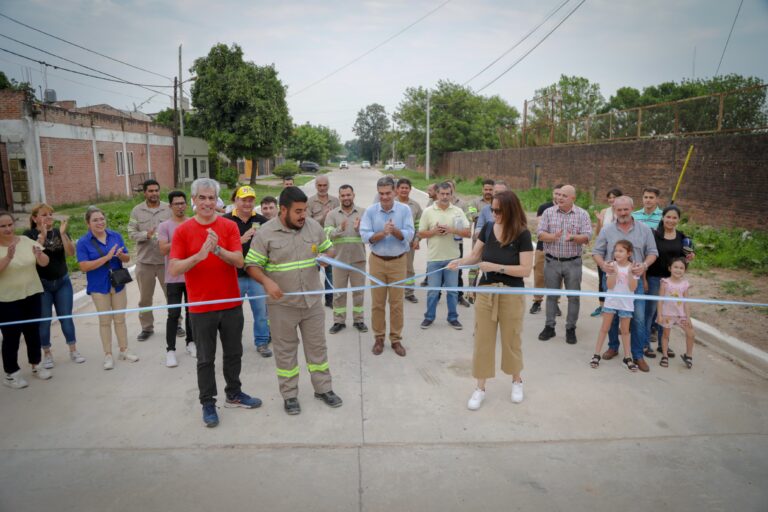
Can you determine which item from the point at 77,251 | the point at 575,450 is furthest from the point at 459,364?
the point at 77,251

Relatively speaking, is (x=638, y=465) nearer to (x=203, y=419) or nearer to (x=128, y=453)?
(x=203, y=419)

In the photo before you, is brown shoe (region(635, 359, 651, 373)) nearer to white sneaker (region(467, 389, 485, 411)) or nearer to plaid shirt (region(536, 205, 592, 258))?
plaid shirt (region(536, 205, 592, 258))

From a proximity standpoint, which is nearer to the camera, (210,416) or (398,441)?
(398,441)

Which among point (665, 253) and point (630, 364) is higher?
point (665, 253)

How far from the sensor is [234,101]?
30.6m

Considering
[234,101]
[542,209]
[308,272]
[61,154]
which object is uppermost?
[234,101]

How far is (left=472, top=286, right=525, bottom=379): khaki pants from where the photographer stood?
462cm

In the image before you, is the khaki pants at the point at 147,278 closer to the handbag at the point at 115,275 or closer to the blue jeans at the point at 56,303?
the handbag at the point at 115,275

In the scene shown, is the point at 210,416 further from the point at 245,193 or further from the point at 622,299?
the point at 622,299

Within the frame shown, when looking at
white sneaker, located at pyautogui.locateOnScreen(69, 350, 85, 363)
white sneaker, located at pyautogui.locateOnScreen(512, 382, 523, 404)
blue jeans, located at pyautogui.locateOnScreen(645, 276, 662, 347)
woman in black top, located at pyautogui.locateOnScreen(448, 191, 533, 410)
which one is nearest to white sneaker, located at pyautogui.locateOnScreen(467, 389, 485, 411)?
woman in black top, located at pyautogui.locateOnScreen(448, 191, 533, 410)

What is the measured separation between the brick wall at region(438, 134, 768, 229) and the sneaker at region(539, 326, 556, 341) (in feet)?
25.7

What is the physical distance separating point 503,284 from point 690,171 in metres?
11.5

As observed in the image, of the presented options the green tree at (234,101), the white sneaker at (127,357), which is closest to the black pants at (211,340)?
the white sneaker at (127,357)

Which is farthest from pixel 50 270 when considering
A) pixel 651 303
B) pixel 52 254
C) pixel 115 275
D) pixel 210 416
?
pixel 651 303
